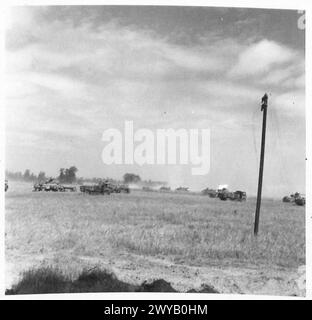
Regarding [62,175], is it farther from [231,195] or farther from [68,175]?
[231,195]

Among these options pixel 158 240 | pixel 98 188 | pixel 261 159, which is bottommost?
pixel 158 240

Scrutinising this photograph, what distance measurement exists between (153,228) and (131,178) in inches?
34.4

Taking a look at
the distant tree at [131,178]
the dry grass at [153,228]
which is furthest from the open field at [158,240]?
the distant tree at [131,178]

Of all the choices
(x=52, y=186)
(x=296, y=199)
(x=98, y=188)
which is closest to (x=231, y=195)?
(x=296, y=199)

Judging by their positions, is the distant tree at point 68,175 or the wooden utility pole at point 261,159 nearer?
the distant tree at point 68,175

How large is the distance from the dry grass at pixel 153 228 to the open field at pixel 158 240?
0.01 m

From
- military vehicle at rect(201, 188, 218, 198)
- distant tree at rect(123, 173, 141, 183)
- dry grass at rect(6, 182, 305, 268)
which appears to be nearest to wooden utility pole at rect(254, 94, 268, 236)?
dry grass at rect(6, 182, 305, 268)

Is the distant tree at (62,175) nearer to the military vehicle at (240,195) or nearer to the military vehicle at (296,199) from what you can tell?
the military vehicle at (240,195)

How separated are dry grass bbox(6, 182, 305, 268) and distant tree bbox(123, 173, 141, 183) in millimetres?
336

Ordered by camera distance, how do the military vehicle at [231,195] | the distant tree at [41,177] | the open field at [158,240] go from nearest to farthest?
the open field at [158,240]
the distant tree at [41,177]
the military vehicle at [231,195]

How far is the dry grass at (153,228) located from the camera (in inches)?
241

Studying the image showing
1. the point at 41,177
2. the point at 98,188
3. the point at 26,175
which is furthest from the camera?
the point at 98,188

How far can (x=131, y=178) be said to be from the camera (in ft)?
20.7
